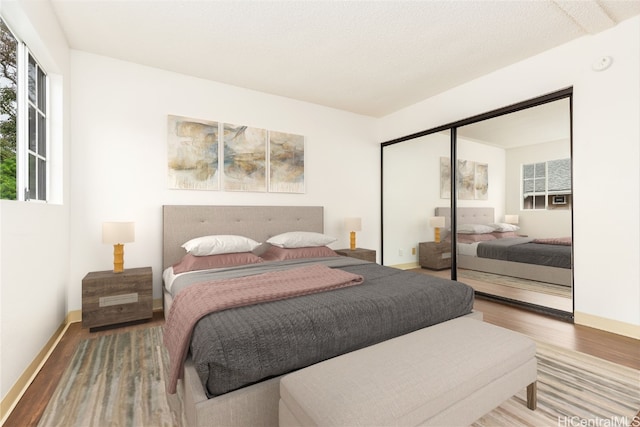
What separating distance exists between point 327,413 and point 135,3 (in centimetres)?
296

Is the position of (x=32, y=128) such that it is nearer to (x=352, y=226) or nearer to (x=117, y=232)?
(x=117, y=232)

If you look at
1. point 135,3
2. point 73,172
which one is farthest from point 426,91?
point 73,172

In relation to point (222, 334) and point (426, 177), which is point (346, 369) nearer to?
point (222, 334)

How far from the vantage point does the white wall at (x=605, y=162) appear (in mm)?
2537

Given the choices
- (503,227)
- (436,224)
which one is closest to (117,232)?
(436,224)

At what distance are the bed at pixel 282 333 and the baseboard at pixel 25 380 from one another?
824mm

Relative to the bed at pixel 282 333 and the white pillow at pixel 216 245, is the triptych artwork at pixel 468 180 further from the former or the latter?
the white pillow at pixel 216 245

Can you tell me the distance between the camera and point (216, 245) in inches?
118

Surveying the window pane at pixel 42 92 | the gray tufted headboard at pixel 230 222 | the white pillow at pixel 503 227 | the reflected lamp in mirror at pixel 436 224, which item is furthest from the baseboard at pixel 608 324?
the window pane at pixel 42 92

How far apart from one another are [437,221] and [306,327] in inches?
122

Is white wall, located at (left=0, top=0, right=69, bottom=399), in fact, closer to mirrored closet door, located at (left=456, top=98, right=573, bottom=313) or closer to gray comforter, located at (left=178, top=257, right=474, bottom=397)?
gray comforter, located at (left=178, top=257, right=474, bottom=397)

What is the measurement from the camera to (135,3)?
2307mm

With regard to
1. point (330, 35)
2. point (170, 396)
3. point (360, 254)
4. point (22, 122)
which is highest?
point (330, 35)

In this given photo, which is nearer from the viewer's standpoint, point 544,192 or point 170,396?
point 170,396
